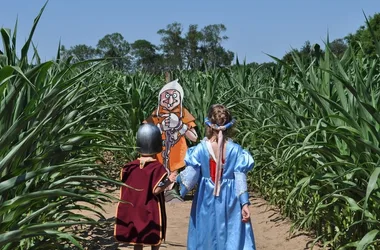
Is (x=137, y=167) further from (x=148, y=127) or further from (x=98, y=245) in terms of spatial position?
(x=98, y=245)

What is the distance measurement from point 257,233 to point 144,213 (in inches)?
71.6

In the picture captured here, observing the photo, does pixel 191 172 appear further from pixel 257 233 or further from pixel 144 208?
pixel 257 233

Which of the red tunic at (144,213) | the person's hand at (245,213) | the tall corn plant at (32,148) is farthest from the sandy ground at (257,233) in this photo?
the person's hand at (245,213)

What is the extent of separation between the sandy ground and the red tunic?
1.71 ft

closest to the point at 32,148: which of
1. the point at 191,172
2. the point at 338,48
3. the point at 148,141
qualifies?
the point at 148,141

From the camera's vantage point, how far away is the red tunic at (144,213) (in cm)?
325

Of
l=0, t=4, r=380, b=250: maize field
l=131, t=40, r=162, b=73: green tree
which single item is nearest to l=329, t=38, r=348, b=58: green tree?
l=0, t=4, r=380, b=250: maize field

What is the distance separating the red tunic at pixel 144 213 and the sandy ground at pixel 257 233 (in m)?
0.52

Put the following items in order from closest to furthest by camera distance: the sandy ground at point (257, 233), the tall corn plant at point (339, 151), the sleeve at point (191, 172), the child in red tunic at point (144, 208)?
the tall corn plant at point (339, 151) → the child in red tunic at point (144, 208) → the sleeve at point (191, 172) → the sandy ground at point (257, 233)

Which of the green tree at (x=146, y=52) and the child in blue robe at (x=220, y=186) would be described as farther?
the green tree at (x=146, y=52)

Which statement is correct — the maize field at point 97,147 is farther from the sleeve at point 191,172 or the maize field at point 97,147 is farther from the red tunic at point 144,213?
the sleeve at point 191,172

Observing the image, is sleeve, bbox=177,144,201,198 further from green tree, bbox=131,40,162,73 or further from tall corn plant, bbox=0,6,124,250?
green tree, bbox=131,40,162,73

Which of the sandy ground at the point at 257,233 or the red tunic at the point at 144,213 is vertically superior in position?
the red tunic at the point at 144,213

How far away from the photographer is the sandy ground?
4.25m
